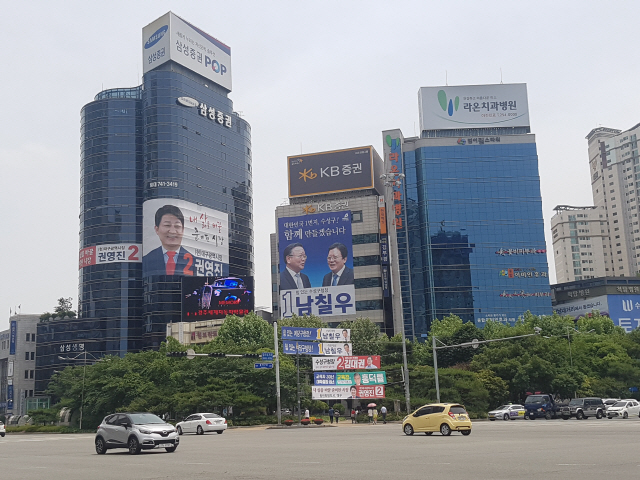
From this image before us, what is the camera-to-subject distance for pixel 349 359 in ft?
195

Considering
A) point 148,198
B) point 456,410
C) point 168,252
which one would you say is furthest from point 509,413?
point 148,198

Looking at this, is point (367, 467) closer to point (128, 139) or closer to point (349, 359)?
point (349, 359)

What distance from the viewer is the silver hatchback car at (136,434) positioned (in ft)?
78.8

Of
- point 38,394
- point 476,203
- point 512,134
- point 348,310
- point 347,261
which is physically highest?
point 512,134

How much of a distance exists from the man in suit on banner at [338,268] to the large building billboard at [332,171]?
42.2 ft

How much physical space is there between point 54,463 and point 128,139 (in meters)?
119

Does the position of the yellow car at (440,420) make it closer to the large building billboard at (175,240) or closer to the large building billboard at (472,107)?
the large building billboard at (175,240)

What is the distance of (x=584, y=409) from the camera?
51.1 meters

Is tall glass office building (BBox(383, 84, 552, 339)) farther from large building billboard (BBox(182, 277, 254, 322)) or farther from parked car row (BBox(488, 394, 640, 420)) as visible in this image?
parked car row (BBox(488, 394, 640, 420))

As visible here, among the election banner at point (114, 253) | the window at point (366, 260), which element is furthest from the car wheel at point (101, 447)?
the election banner at point (114, 253)

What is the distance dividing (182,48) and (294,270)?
171 ft

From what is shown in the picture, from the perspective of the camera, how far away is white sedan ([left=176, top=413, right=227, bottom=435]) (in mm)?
46375

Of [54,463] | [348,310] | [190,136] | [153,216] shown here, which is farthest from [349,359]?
[190,136]

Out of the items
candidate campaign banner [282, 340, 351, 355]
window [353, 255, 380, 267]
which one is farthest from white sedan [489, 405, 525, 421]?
window [353, 255, 380, 267]
